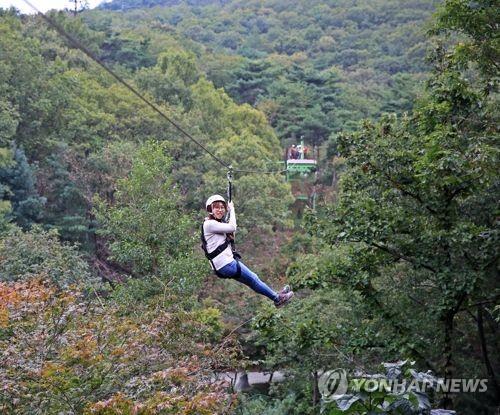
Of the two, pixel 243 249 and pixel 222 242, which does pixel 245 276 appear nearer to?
pixel 222 242

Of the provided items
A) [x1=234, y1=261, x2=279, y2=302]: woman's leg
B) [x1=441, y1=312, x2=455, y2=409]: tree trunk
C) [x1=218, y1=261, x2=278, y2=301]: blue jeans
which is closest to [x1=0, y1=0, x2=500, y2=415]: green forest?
[x1=441, y1=312, x2=455, y2=409]: tree trunk

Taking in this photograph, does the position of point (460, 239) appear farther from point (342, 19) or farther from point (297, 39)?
point (342, 19)

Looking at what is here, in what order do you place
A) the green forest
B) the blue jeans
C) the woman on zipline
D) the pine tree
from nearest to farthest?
the woman on zipline, the blue jeans, the green forest, the pine tree

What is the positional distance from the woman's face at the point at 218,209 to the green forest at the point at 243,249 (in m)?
0.03

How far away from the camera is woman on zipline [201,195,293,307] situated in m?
5.63

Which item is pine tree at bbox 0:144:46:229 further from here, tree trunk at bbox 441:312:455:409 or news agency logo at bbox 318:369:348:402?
news agency logo at bbox 318:369:348:402

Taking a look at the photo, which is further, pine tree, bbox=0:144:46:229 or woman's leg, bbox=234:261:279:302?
pine tree, bbox=0:144:46:229

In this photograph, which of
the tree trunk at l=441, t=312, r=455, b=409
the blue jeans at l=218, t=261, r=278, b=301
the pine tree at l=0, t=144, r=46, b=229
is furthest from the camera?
the pine tree at l=0, t=144, r=46, b=229

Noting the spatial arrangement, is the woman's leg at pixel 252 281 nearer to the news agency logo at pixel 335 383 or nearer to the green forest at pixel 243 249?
the green forest at pixel 243 249

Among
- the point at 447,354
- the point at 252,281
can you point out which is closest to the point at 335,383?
the point at 252,281

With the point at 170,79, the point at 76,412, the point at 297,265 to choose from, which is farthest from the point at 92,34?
the point at 76,412

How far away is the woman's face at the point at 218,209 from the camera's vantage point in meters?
5.68

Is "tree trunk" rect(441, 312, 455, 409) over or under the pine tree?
under

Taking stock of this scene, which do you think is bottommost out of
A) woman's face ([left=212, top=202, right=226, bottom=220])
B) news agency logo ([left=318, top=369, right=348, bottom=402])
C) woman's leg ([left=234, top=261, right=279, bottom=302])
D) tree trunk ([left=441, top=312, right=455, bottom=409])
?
tree trunk ([left=441, top=312, right=455, bottom=409])
